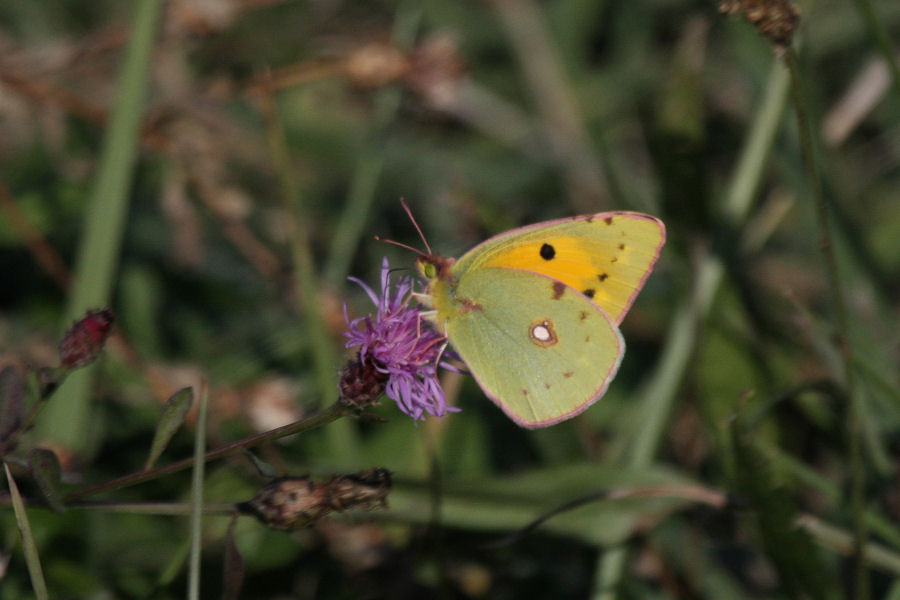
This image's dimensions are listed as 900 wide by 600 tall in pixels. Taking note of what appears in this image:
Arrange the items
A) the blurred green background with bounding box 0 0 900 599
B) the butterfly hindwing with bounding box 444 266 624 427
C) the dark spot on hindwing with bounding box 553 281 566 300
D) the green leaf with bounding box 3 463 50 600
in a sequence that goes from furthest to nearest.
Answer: the blurred green background with bounding box 0 0 900 599
the dark spot on hindwing with bounding box 553 281 566 300
the butterfly hindwing with bounding box 444 266 624 427
the green leaf with bounding box 3 463 50 600

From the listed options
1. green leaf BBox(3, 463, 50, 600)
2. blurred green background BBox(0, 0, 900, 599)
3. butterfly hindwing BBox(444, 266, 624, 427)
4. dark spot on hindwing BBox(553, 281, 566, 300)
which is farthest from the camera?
blurred green background BBox(0, 0, 900, 599)

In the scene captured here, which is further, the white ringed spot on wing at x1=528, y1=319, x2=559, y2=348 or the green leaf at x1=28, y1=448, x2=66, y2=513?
the white ringed spot on wing at x1=528, y1=319, x2=559, y2=348

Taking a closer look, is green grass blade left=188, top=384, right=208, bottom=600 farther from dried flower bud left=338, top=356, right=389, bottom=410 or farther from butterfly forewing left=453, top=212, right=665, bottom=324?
butterfly forewing left=453, top=212, right=665, bottom=324

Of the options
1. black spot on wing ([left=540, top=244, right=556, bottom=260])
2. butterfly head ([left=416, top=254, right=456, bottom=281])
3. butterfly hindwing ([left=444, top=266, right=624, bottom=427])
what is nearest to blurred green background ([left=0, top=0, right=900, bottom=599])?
butterfly hindwing ([left=444, top=266, right=624, bottom=427])

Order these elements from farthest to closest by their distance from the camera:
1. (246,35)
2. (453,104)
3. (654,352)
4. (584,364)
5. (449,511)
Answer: (453,104), (246,35), (654,352), (449,511), (584,364)

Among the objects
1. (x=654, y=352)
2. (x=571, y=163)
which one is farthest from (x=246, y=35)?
(x=654, y=352)

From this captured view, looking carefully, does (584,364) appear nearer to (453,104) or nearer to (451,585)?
Result: (451,585)

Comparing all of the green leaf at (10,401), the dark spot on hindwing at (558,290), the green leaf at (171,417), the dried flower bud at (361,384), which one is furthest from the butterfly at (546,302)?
the green leaf at (10,401)
